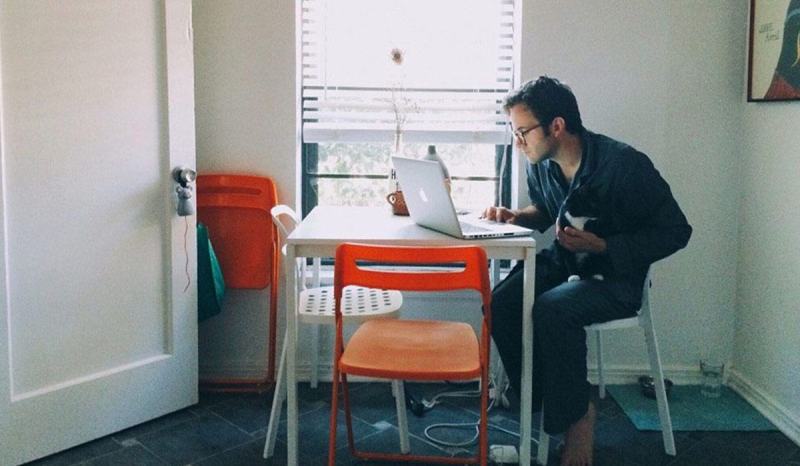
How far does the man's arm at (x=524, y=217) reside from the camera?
2857mm

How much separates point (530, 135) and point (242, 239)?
4.16ft

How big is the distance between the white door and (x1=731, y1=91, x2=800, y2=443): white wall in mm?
2164

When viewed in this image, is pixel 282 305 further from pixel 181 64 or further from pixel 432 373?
pixel 432 373

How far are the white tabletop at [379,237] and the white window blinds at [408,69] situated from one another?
0.74 m

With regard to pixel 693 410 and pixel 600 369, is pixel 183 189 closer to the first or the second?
pixel 600 369

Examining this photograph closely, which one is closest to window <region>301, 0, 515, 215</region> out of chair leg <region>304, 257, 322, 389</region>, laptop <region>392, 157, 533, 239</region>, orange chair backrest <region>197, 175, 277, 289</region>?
orange chair backrest <region>197, 175, 277, 289</region>

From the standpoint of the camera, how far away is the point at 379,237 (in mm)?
2416

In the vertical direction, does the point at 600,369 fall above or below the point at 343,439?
above

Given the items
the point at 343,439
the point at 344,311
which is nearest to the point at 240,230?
the point at 344,311

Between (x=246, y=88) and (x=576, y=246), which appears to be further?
(x=246, y=88)

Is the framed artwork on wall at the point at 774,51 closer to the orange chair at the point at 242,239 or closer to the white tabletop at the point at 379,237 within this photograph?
the white tabletop at the point at 379,237

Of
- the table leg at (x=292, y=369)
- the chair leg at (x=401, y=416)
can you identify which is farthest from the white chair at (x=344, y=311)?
the table leg at (x=292, y=369)

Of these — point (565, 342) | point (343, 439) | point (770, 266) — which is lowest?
point (343, 439)

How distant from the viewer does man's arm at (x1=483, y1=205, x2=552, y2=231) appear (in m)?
2.86
